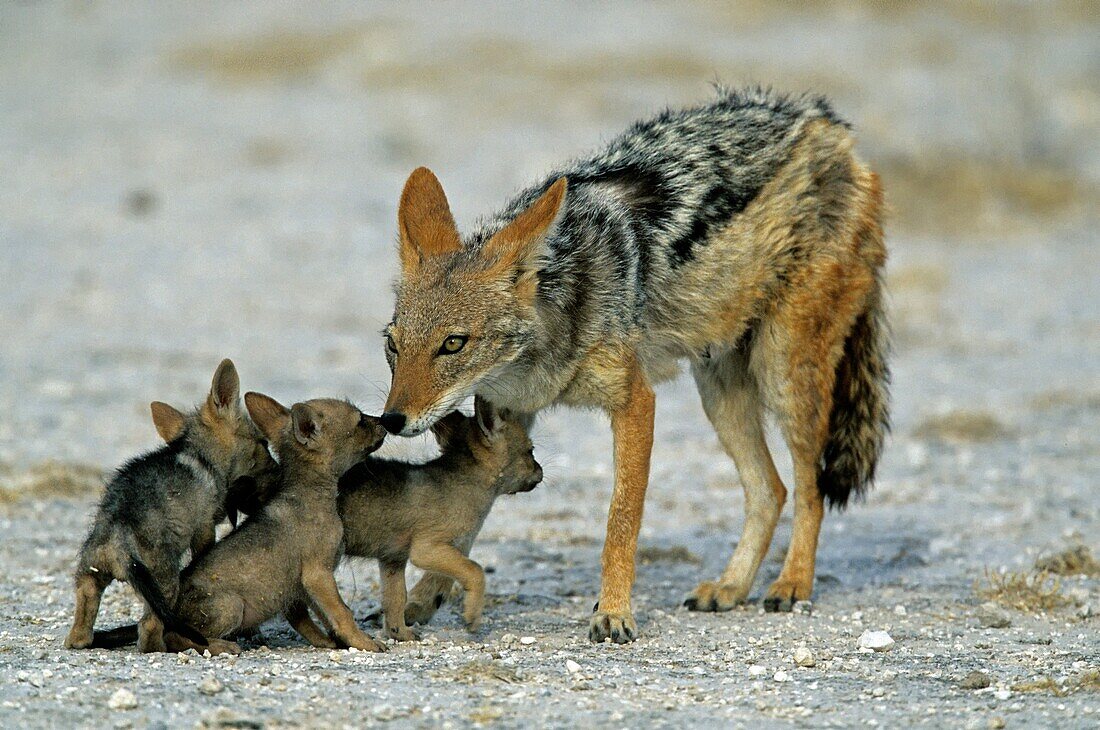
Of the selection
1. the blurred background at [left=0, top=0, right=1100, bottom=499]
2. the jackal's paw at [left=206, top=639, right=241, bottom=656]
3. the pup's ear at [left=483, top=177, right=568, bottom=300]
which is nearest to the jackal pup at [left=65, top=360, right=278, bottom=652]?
the jackal's paw at [left=206, top=639, right=241, bottom=656]

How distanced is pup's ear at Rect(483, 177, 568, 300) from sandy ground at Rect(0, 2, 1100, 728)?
1.67 metres

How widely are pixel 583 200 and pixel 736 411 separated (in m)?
1.79

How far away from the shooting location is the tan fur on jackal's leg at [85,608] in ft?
18.4

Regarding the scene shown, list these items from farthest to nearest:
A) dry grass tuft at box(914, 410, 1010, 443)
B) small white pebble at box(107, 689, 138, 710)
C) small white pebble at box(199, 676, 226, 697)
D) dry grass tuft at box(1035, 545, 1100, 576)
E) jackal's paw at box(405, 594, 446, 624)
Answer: dry grass tuft at box(914, 410, 1010, 443) → dry grass tuft at box(1035, 545, 1100, 576) → jackal's paw at box(405, 594, 446, 624) → small white pebble at box(199, 676, 226, 697) → small white pebble at box(107, 689, 138, 710)

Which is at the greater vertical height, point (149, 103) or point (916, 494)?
point (149, 103)

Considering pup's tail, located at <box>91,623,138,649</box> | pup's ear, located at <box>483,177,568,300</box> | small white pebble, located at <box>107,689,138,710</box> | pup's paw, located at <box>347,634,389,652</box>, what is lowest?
small white pebble, located at <box>107,689,138,710</box>

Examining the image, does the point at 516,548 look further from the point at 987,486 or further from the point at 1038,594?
the point at 987,486

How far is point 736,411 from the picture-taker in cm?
827

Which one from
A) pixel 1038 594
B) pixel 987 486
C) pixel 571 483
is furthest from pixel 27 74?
pixel 1038 594

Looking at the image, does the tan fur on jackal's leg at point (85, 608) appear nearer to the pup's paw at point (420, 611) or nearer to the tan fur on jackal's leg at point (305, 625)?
the tan fur on jackal's leg at point (305, 625)

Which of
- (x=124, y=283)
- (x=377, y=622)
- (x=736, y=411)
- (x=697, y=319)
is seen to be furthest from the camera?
(x=124, y=283)

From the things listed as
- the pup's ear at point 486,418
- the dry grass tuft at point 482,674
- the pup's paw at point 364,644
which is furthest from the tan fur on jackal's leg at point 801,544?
the pup's paw at point 364,644

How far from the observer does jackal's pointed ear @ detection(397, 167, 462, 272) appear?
6746 mm

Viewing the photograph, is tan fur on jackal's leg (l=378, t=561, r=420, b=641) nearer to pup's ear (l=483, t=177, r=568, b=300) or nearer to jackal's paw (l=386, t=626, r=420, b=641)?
jackal's paw (l=386, t=626, r=420, b=641)
